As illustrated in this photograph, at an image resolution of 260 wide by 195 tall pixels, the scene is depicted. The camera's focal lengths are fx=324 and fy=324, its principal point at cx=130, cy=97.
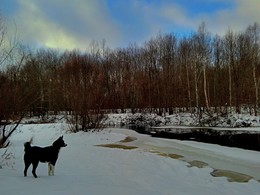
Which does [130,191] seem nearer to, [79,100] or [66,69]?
[79,100]

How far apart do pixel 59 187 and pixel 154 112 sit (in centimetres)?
3775

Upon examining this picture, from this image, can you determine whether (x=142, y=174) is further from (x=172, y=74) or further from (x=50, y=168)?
(x=172, y=74)

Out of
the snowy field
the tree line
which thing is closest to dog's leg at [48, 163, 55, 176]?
the snowy field

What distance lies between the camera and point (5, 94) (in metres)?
12.2

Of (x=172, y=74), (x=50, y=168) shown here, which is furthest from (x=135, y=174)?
(x=172, y=74)

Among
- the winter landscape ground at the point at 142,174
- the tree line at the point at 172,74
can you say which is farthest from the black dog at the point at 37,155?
the tree line at the point at 172,74

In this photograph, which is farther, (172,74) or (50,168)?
(172,74)

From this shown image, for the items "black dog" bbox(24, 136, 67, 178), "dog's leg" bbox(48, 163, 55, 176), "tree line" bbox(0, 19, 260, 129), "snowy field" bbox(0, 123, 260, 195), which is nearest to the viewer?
"snowy field" bbox(0, 123, 260, 195)

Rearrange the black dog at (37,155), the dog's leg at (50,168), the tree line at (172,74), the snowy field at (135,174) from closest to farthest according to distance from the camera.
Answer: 1. the snowy field at (135,174)
2. the black dog at (37,155)
3. the dog's leg at (50,168)
4. the tree line at (172,74)

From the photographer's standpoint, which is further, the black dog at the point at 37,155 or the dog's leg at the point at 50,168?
the dog's leg at the point at 50,168

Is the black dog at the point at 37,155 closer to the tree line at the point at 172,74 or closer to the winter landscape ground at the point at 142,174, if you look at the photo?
the winter landscape ground at the point at 142,174

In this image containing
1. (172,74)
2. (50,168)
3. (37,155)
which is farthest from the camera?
(172,74)

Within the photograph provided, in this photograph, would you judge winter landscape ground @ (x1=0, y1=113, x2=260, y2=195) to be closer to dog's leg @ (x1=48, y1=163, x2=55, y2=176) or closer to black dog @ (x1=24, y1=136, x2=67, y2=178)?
dog's leg @ (x1=48, y1=163, x2=55, y2=176)

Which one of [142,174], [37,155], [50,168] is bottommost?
[142,174]
